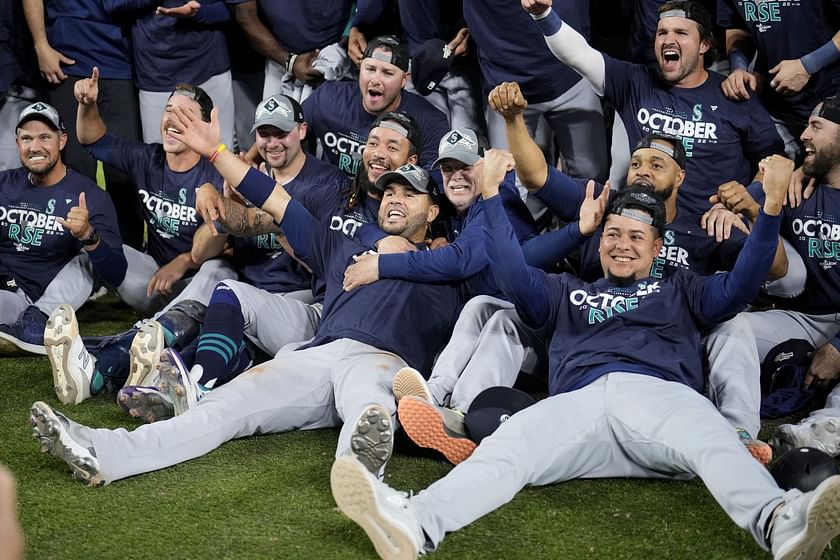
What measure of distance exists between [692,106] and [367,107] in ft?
5.29

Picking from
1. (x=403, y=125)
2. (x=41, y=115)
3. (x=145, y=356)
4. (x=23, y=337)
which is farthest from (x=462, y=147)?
(x=41, y=115)

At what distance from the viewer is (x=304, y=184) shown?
17.2 feet

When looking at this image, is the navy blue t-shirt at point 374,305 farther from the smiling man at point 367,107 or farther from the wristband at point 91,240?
the wristband at point 91,240

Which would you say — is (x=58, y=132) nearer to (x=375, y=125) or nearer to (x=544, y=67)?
(x=375, y=125)

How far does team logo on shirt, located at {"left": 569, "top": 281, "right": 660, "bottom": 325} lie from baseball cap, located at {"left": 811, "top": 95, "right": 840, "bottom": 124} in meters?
1.28

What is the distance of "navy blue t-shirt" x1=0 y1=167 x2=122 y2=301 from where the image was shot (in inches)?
227

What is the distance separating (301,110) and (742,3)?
2.18 metres

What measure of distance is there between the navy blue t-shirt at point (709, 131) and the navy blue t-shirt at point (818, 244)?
436 millimetres

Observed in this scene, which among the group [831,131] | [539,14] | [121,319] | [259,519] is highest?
[539,14]

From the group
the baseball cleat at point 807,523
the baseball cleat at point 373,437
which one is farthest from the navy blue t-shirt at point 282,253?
the baseball cleat at point 807,523

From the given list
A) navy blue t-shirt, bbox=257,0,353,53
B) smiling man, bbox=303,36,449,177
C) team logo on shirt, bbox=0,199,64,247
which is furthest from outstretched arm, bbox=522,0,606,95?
team logo on shirt, bbox=0,199,64,247

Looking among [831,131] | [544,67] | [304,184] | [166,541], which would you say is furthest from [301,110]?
[166,541]

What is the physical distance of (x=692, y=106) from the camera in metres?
5.03

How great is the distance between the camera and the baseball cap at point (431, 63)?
5.68 meters
